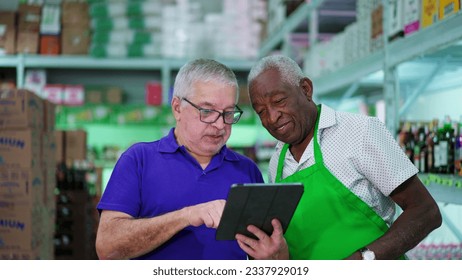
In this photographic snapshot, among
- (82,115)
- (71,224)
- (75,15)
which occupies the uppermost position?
(75,15)

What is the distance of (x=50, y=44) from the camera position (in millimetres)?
6871

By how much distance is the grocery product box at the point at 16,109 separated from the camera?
3318 mm

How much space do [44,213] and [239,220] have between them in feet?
8.85

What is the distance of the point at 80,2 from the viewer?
6844mm

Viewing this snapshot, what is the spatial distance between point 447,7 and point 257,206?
148cm

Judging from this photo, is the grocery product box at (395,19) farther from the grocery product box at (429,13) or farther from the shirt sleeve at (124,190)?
the shirt sleeve at (124,190)

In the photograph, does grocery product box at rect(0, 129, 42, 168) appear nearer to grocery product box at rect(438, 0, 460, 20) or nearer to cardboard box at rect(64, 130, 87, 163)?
grocery product box at rect(438, 0, 460, 20)

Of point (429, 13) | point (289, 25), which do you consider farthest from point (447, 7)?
point (289, 25)

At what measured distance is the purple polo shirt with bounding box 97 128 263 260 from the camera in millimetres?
1538

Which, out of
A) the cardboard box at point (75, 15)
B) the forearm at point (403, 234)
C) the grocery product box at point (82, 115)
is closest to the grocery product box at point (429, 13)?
the forearm at point (403, 234)

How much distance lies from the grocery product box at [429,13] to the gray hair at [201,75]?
1.28 m

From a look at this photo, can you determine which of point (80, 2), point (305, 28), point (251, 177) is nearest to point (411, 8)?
point (251, 177)

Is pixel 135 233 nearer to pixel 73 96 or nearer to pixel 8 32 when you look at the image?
pixel 73 96
